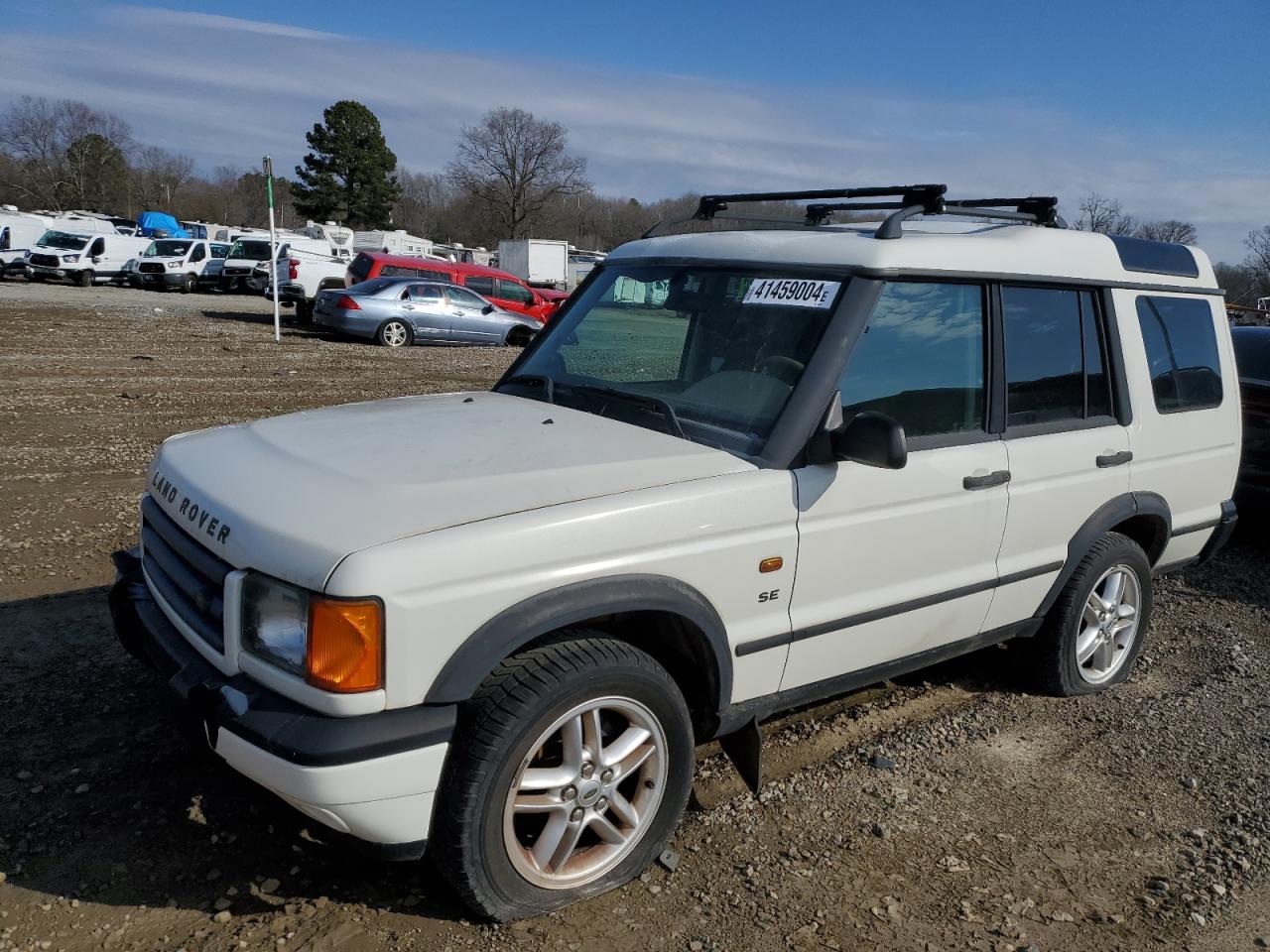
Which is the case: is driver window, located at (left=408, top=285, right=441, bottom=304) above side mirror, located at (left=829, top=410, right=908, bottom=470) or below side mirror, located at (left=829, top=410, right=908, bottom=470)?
below

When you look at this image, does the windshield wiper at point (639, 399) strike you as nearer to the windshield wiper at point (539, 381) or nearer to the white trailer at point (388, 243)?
the windshield wiper at point (539, 381)

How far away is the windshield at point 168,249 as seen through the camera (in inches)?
1275

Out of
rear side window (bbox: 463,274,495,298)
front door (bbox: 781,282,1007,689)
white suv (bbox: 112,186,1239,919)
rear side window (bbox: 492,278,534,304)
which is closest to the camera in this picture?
white suv (bbox: 112,186,1239,919)

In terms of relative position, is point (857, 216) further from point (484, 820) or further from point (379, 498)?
point (484, 820)

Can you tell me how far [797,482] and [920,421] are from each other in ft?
2.32

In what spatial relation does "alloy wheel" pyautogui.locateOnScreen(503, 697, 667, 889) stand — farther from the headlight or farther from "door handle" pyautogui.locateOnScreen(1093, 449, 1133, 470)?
"door handle" pyautogui.locateOnScreen(1093, 449, 1133, 470)

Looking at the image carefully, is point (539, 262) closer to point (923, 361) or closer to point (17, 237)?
point (17, 237)

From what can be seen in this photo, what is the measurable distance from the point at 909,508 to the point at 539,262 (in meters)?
44.5

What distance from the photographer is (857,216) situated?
14.7ft

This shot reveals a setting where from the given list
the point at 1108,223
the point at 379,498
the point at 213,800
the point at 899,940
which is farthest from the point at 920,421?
the point at 1108,223

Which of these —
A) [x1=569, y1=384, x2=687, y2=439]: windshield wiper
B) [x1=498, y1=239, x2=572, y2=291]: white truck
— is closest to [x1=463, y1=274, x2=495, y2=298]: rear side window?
[x1=569, y1=384, x2=687, y2=439]: windshield wiper

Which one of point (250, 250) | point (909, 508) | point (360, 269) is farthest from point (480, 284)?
point (909, 508)

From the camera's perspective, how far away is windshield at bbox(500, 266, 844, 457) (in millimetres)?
3223

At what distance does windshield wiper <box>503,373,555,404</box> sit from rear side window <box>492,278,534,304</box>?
1903cm
